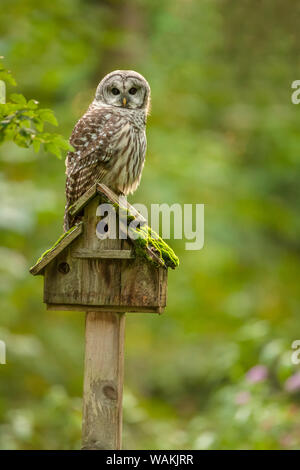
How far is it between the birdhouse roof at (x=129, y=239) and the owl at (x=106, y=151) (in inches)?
11.2

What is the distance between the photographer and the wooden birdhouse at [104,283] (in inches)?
117

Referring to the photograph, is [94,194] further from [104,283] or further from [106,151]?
[106,151]

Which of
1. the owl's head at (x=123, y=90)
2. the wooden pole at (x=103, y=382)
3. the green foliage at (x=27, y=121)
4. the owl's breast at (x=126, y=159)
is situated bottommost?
the wooden pole at (x=103, y=382)

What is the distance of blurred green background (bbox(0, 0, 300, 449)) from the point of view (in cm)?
536

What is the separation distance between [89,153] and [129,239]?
700 millimetres

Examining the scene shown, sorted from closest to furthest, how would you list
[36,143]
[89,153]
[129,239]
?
[36,143] → [129,239] → [89,153]

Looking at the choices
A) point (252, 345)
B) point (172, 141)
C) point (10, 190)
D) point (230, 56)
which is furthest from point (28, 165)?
point (252, 345)

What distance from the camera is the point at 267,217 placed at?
9711 mm

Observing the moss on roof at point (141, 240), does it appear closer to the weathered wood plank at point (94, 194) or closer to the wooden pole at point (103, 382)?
the weathered wood plank at point (94, 194)

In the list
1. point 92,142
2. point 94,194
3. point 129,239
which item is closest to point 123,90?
point 92,142

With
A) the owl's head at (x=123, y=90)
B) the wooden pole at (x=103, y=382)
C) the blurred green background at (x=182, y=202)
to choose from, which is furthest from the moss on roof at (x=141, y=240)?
the blurred green background at (x=182, y=202)

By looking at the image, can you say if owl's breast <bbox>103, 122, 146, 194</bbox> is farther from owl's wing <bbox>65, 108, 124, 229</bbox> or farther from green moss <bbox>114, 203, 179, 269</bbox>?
green moss <bbox>114, 203, 179, 269</bbox>

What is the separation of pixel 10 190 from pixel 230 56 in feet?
13.7

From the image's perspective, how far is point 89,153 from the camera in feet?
11.3
